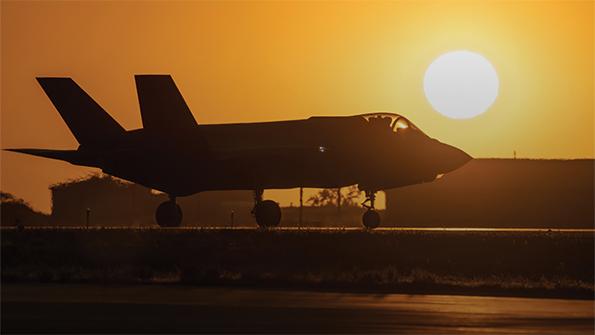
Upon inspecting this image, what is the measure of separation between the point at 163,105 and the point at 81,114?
3603 mm

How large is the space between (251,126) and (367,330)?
23.8 m

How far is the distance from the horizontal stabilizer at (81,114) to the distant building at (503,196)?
3698cm

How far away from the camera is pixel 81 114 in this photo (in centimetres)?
3956

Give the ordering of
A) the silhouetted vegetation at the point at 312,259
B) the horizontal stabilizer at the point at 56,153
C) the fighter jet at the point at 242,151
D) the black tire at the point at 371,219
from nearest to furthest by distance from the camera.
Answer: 1. the silhouetted vegetation at the point at 312,259
2. the fighter jet at the point at 242,151
3. the black tire at the point at 371,219
4. the horizontal stabilizer at the point at 56,153

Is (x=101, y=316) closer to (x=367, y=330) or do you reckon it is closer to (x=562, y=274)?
(x=367, y=330)

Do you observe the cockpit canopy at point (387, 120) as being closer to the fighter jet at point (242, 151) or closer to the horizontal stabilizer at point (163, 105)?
the fighter jet at point (242, 151)

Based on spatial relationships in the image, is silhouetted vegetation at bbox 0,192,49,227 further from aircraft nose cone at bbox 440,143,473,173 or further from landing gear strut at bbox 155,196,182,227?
aircraft nose cone at bbox 440,143,473,173

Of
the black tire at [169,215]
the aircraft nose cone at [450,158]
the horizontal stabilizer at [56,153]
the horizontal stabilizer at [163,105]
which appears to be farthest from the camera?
the black tire at [169,215]

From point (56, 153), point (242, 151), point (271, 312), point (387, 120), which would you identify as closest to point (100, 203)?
point (56, 153)

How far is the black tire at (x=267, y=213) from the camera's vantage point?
38906 millimetres

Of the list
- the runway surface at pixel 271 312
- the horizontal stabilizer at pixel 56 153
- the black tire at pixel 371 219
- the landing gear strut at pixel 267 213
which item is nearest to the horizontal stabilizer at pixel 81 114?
the horizontal stabilizer at pixel 56 153

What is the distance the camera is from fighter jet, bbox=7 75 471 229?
37.7 metres

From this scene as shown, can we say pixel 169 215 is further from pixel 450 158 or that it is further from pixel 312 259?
pixel 312 259

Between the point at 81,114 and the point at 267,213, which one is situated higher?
the point at 81,114
